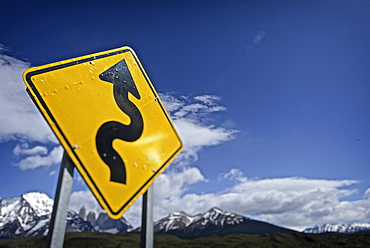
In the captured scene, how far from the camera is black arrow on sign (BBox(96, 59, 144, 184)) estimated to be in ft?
7.90

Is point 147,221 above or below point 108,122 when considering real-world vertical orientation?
below

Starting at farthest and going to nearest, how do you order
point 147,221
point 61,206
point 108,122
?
point 147,221 < point 108,122 < point 61,206

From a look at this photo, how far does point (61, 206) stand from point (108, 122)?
0.95 m

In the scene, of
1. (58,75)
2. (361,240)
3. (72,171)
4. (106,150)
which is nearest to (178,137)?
(106,150)

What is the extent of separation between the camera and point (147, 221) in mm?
2744

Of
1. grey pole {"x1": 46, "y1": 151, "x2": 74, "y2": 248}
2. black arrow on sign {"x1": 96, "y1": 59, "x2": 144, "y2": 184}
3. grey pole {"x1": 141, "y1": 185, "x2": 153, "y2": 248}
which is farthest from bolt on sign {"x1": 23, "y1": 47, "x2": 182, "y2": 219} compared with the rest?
grey pole {"x1": 141, "y1": 185, "x2": 153, "y2": 248}

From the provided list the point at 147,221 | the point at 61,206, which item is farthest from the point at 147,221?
the point at 61,206

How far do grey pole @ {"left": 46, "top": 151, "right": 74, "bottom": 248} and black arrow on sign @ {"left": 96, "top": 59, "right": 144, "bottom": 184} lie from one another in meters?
0.33

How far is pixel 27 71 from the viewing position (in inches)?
98.1

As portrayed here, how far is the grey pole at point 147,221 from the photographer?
2660 millimetres

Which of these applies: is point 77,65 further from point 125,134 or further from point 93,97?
point 125,134

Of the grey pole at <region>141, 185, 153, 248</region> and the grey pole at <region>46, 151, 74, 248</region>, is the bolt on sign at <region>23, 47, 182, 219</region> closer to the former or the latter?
the grey pole at <region>46, 151, 74, 248</region>

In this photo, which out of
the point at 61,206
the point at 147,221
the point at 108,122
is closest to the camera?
the point at 61,206

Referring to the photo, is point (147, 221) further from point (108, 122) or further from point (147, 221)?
point (108, 122)
